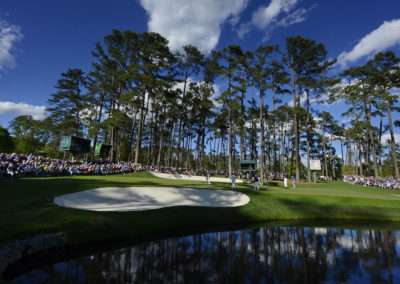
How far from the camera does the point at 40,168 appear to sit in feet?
58.5

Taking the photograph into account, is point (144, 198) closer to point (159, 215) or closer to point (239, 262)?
point (159, 215)

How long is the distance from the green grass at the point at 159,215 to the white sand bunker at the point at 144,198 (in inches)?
28.5

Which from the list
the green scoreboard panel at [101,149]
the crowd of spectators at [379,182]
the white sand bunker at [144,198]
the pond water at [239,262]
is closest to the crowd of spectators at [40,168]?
the green scoreboard panel at [101,149]

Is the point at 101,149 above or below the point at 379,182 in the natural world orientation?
above

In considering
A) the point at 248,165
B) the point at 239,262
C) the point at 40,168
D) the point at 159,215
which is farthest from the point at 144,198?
the point at 248,165

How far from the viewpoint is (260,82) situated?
→ 1174 inches

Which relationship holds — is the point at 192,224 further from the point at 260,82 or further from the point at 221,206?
the point at 260,82

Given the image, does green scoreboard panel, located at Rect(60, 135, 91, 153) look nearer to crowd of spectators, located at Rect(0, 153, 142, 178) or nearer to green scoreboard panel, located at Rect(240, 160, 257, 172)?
crowd of spectators, located at Rect(0, 153, 142, 178)

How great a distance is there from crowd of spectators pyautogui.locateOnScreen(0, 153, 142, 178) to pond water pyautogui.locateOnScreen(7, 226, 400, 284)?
49.4 ft

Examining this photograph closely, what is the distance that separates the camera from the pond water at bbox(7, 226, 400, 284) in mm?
4809

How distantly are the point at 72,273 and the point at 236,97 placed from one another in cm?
2655

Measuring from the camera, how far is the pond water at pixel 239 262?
15.8 feet

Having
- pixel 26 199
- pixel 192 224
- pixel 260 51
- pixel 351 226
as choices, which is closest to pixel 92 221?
pixel 26 199

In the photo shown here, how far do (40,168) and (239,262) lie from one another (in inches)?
787
